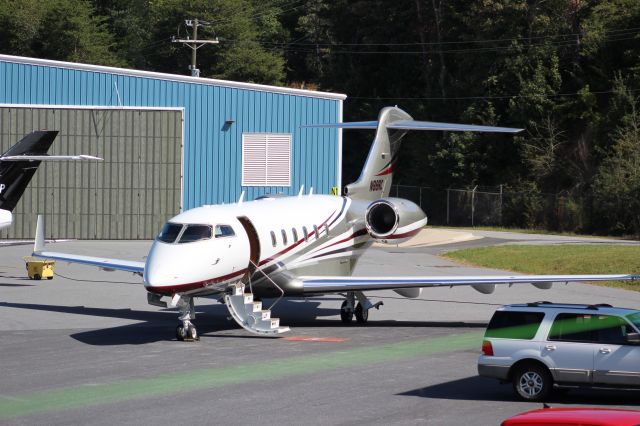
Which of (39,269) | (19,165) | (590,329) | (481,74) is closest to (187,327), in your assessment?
(590,329)

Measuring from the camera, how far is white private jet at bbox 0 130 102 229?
33.8m

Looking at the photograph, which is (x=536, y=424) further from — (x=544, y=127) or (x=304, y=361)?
(x=544, y=127)

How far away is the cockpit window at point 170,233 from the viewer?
21.5m

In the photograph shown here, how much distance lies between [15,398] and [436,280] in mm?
10444

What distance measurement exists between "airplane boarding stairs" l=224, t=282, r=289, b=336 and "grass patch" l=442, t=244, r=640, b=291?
1643 centimetres

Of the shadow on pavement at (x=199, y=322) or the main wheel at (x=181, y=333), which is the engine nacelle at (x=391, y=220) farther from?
the main wheel at (x=181, y=333)

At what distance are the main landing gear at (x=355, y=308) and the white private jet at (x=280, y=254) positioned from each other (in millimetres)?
24

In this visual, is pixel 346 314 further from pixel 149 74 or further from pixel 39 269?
pixel 149 74

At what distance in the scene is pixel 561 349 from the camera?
51.7 feet

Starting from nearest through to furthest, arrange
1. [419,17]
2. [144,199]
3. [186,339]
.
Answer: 1. [186,339]
2. [144,199]
3. [419,17]

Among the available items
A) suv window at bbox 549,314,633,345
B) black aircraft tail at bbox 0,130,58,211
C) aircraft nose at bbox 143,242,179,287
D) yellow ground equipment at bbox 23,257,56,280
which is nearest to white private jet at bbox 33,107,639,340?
aircraft nose at bbox 143,242,179,287

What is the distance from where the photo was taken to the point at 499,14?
238 ft

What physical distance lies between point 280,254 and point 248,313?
6.07 ft

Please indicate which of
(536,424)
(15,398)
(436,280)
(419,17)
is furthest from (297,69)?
(536,424)
